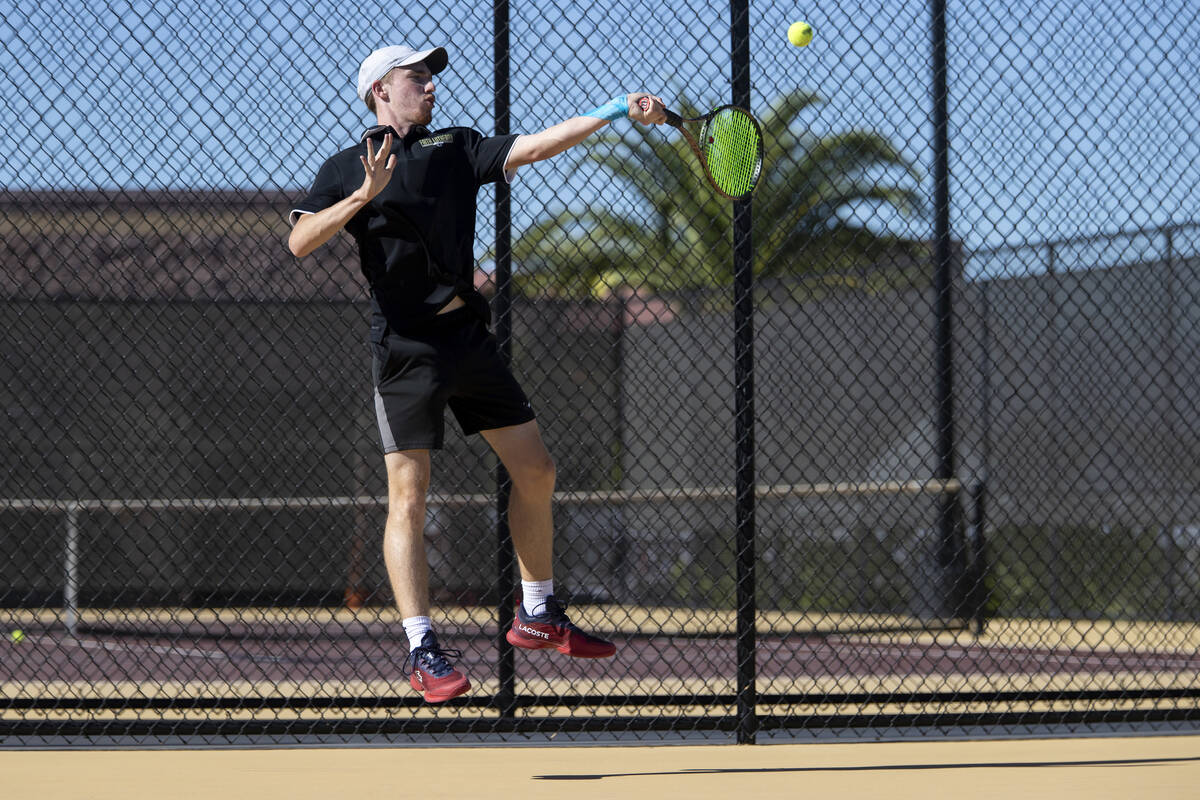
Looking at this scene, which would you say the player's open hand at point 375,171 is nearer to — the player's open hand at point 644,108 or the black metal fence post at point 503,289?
the player's open hand at point 644,108

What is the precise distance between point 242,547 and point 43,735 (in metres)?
6.21

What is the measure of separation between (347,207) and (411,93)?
49 centimetres

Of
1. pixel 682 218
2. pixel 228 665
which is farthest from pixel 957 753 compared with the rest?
pixel 682 218

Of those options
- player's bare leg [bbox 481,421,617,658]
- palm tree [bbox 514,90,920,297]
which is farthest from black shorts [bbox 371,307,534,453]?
palm tree [bbox 514,90,920,297]

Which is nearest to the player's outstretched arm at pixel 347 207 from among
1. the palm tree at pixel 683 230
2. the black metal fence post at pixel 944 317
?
the black metal fence post at pixel 944 317

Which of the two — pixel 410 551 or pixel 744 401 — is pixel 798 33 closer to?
pixel 744 401

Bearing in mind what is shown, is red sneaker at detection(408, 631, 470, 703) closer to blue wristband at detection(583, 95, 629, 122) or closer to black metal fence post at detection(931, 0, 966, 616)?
blue wristband at detection(583, 95, 629, 122)

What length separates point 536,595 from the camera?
14.2 ft

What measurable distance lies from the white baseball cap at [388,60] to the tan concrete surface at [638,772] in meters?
2.06

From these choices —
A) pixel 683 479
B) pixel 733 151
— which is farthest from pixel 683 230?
pixel 733 151

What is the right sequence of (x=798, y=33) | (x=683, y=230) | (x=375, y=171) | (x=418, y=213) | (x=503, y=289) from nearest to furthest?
(x=375, y=171) → (x=418, y=213) → (x=503, y=289) → (x=798, y=33) → (x=683, y=230)

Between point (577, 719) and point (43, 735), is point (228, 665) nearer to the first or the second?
point (43, 735)

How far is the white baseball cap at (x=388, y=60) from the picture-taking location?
4047 millimetres

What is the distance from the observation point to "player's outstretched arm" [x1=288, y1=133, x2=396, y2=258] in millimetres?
3697
